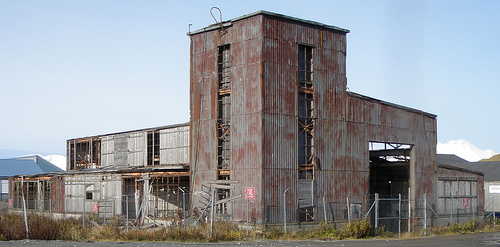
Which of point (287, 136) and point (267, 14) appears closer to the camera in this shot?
point (267, 14)

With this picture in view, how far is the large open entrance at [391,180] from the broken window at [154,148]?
16.8 metres

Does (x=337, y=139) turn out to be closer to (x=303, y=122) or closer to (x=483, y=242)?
(x=303, y=122)

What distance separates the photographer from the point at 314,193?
3259 cm

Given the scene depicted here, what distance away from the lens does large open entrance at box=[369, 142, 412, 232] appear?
39.5 m

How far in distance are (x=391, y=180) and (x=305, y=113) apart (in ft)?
43.0

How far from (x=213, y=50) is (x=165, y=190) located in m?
12.0

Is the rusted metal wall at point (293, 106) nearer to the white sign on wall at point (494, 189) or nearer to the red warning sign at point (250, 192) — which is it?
the red warning sign at point (250, 192)

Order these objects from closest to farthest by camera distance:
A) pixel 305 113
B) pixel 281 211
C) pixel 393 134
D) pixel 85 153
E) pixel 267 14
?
pixel 281 211 → pixel 267 14 → pixel 305 113 → pixel 393 134 → pixel 85 153

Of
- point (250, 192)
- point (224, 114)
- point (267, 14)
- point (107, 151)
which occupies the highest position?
point (267, 14)

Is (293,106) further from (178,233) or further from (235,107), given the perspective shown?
(178,233)

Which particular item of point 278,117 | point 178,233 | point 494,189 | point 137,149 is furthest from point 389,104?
point 494,189

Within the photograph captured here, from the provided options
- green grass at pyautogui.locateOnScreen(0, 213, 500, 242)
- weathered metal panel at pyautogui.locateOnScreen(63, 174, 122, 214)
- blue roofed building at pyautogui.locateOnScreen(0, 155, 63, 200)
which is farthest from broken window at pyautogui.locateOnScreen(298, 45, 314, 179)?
blue roofed building at pyautogui.locateOnScreen(0, 155, 63, 200)

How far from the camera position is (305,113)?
109ft

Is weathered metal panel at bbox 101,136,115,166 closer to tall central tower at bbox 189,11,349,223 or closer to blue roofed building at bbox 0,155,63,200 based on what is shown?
tall central tower at bbox 189,11,349,223
